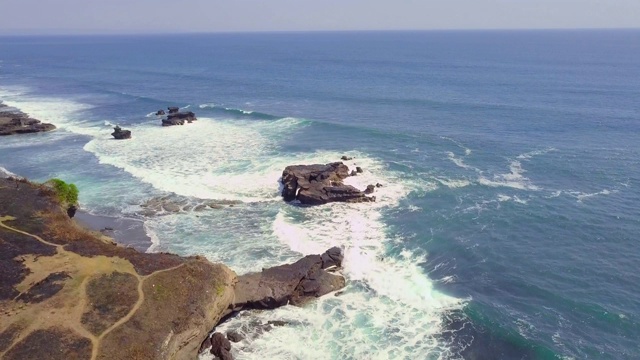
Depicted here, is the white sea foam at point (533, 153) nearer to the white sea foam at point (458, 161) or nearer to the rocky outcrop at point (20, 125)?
the white sea foam at point (458, 161)

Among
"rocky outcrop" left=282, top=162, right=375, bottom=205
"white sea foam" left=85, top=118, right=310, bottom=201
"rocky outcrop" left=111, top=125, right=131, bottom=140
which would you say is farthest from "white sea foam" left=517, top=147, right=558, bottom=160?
"rocky outcrop" left=111, top=125, right=131, bottom=140

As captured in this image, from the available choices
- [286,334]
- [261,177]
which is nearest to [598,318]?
[286,334]

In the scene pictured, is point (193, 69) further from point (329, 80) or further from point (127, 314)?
A: point (127, 314)

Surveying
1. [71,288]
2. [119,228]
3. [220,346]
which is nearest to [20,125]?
[119,228]

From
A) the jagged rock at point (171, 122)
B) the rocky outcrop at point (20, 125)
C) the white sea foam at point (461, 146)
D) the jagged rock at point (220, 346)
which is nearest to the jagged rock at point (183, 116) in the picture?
the jagged rock at point (171, 122)

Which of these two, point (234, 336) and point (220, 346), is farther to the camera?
point (234, 336)

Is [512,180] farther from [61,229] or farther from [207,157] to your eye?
[61,229]

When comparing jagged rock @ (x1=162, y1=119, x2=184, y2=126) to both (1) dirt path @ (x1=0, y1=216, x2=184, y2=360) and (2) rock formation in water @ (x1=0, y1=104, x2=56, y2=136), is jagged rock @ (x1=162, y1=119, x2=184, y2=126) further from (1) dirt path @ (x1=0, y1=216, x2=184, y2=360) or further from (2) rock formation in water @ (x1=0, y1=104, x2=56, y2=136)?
(1) dirt path @ (x1=0, y1=216, x2=184, y2=360)
